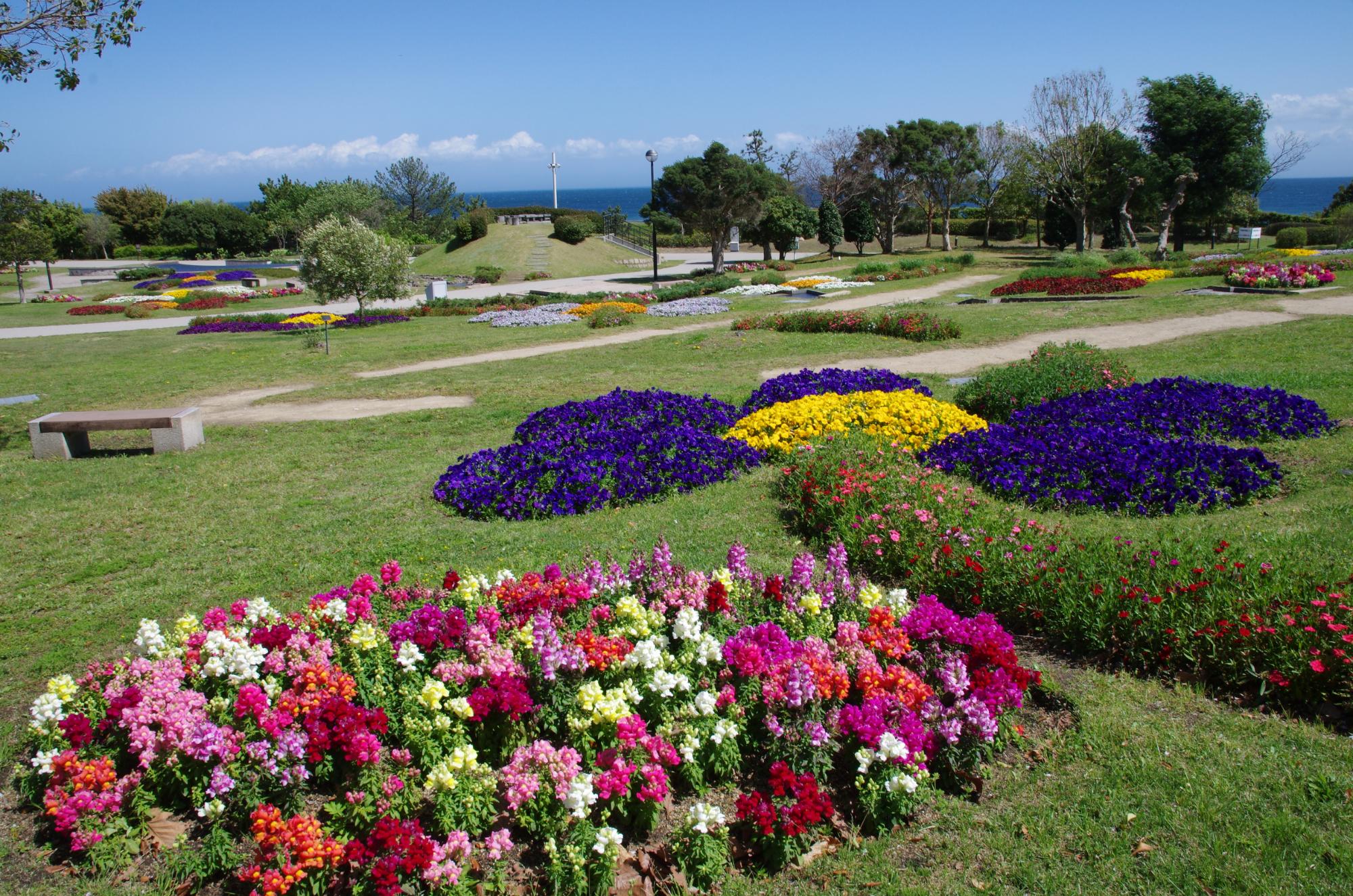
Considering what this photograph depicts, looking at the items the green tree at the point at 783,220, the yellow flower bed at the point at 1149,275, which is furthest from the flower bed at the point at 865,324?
the green tree at the point at 783,220

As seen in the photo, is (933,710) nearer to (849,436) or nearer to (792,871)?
(792,871)

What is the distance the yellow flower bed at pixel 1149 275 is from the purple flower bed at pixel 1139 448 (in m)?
14.0

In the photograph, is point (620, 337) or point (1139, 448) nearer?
point (1139, 448)

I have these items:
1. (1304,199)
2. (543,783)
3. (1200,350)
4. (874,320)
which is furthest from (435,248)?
(1304,199)

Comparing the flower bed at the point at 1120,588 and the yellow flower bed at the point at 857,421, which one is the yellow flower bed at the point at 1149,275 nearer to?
the yellow flower bed at the point at 857,421

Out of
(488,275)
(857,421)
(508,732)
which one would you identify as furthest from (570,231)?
(508,732)

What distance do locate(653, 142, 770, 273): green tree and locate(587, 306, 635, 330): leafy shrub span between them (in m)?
13.6

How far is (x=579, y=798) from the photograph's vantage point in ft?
9.64

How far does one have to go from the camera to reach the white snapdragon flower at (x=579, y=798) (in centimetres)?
294

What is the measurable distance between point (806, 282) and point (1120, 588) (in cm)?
2305

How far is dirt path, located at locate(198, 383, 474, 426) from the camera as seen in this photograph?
10.7m

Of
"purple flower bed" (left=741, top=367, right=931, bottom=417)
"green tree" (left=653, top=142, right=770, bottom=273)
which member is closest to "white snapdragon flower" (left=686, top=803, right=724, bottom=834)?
"purple flower bed" (left=741, top=367, right=931, bottom=417)

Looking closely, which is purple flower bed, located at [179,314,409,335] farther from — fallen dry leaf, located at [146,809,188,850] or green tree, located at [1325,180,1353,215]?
green tree, located at [1325,180,1353,215]

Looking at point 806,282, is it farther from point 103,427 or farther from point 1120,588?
point 1120,588
